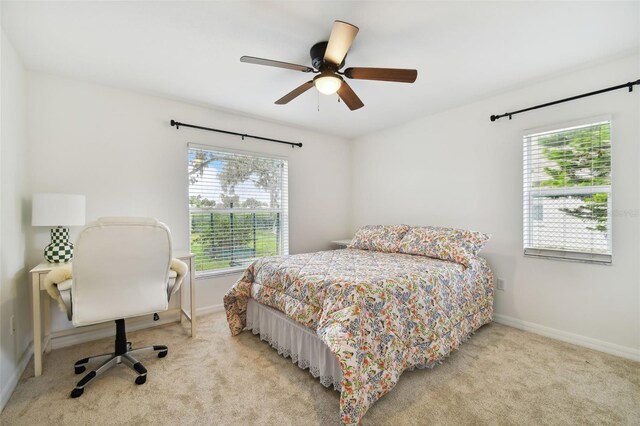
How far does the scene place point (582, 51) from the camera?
220cm

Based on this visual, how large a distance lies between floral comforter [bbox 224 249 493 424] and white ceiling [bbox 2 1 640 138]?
68.5 inches

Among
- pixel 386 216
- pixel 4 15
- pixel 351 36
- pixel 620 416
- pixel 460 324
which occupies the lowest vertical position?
pixel 620 416

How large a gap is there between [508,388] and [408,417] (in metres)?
0.79

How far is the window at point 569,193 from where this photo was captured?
236 centimetres

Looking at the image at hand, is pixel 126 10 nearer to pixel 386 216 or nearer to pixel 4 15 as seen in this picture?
pixel 4 15

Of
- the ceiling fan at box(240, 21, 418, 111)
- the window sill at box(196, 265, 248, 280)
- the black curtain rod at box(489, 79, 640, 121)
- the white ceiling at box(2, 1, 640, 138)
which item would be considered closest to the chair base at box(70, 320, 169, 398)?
the window sill at box(196, 265, 248, 280)

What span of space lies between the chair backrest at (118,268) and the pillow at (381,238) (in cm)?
223

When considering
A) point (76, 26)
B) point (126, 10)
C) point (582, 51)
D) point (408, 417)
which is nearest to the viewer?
point (408, 417)

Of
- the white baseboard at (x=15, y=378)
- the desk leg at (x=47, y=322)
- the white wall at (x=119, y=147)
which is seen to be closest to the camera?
the white baseboard at (x=15, y=378)

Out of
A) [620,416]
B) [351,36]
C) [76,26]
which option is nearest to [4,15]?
[76,26]

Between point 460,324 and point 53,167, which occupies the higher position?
point 53,167

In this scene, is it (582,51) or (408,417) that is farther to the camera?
(582,51)

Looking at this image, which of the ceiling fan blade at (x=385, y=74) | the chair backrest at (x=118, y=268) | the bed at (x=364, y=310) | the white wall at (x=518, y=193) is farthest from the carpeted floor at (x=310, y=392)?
the ceiling fan blade at (x=385, y=74)

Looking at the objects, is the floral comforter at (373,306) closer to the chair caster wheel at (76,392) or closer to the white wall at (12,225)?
the chair caster wheel at (76,392)
